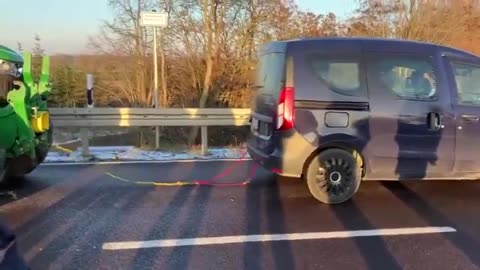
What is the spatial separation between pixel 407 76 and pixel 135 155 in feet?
16.5

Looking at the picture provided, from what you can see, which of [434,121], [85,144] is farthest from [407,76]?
[85,144]

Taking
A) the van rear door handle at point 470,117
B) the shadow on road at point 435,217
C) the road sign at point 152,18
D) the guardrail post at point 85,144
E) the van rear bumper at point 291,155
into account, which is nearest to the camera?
the shadow on road at point 435,217

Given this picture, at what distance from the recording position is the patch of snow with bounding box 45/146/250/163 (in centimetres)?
904

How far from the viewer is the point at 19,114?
20.6ft

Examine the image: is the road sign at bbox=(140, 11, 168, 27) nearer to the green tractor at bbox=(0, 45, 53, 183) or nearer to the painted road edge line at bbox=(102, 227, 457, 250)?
the green tractor at bbox=(0, 45, 53, 183)

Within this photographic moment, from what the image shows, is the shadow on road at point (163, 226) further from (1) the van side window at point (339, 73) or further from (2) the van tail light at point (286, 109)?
(1) the van side window at point (339, 73)

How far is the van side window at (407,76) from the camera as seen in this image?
20.3 ft

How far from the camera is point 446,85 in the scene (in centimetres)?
630

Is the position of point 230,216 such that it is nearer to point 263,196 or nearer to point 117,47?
point 263,196

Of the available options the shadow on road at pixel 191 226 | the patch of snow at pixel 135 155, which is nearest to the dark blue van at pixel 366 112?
the shadow on road at pixel 191 226

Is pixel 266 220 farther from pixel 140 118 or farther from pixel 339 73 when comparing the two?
pixel 140 118

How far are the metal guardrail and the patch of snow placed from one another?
0.75ft

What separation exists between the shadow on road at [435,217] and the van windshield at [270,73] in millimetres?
2036

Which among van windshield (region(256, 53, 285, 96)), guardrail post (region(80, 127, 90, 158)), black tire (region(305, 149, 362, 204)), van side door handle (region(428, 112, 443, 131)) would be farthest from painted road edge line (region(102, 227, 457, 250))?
guardrail post (region(80, 127, 90, 158))
